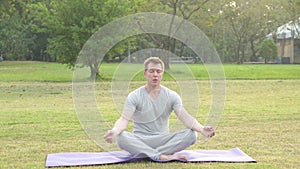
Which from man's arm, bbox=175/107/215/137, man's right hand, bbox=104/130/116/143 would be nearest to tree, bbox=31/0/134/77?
man's arm, bbox=175/107/215/137

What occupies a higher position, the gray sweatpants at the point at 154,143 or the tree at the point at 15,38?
the tree at the point at 15,38

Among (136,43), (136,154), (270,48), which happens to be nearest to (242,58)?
(270,48)

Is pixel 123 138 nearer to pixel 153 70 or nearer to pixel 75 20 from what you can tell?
pixel 153 70

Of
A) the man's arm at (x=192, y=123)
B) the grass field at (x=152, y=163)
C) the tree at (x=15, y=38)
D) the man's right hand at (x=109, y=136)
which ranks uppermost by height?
the tree at (x=15, y=38)

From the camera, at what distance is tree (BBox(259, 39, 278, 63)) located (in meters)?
53.0

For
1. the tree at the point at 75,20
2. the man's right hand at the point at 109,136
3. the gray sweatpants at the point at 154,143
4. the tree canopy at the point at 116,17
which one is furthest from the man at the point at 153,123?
the tree at the point at 75,20

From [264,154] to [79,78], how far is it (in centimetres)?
314

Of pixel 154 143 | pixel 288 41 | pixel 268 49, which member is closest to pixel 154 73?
pixel 154 143

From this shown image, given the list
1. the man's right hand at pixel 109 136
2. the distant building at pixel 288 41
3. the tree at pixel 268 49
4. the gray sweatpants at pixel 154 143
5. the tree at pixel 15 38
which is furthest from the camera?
the distant building at pixel 288 41

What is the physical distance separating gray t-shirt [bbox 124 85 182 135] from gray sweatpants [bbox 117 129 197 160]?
0.42ft

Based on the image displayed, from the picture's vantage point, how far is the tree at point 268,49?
53.0 meters

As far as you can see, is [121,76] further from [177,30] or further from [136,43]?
[136,43]

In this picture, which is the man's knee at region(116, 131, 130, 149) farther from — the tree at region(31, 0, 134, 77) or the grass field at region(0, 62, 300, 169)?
the tree at region(31, 0, 134, 77)

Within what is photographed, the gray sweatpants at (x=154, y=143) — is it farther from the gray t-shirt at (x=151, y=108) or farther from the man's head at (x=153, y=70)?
the man's head at (x=153, y=70)
